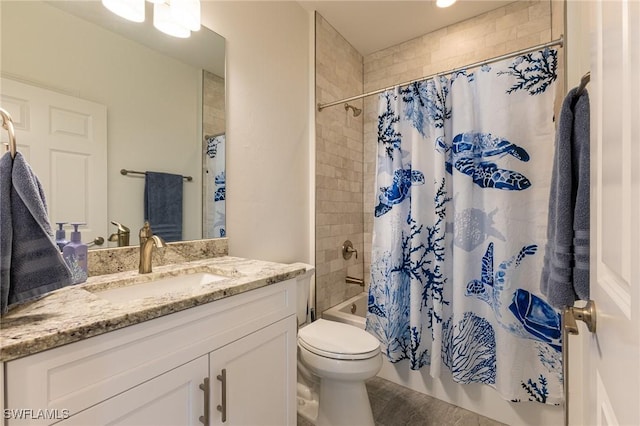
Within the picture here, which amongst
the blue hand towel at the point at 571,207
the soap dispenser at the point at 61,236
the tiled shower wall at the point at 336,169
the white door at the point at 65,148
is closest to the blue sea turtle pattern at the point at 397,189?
the tiled shower wall at the point at 336,169

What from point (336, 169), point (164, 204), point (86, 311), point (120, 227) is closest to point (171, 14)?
point (164, 204)

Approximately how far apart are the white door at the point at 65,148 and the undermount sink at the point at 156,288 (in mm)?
244

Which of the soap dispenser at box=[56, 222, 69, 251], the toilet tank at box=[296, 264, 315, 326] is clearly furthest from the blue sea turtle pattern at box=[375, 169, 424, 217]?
the soap dispenser at box=[56, 222, 69, 251]

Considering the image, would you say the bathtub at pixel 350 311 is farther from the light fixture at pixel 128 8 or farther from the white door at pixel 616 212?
the light fixture at pixel 128 8

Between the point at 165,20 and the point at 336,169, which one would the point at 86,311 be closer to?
the point at 165,20

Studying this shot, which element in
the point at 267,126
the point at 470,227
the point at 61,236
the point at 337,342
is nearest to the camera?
the point at 61,236

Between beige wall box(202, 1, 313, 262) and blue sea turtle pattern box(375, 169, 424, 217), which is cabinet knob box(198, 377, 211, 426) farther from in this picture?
blue sea turtle pattern box(375, 169, 424, 217)

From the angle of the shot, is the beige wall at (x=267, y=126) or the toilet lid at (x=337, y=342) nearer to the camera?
the toilet lid at (x=337, y=342)

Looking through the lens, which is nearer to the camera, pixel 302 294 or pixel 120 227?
pixel 120 227

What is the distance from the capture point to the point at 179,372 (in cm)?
82

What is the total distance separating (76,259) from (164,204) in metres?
0.45

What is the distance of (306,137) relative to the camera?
84.4 inches

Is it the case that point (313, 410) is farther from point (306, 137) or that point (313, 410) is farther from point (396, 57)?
point (396, 57)

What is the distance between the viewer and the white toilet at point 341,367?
1.40 meters
